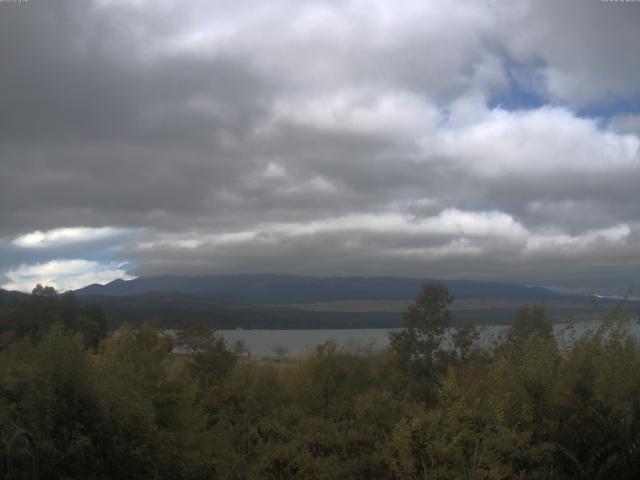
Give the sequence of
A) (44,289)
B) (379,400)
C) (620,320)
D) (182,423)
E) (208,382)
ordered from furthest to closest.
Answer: (44,289)
(208,382)
(182,423)
(379,400)
(620,320)

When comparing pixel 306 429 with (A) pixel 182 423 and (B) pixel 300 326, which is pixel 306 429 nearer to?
(A) pixel 182 423

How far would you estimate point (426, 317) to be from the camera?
45.7m

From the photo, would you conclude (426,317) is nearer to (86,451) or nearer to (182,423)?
(182,423)

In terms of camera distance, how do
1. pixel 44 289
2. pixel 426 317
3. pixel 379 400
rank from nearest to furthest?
pixel 379 400, pixel 426 317, pixel 44 289

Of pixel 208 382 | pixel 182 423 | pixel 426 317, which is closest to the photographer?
pixel 182 423

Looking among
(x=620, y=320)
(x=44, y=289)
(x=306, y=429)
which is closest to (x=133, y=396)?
(x=306, y=429)

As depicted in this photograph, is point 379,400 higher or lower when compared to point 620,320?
lower

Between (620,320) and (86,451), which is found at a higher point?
(620,320)

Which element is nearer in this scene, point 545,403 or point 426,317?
point 545,403

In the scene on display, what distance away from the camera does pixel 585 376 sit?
11.7 m

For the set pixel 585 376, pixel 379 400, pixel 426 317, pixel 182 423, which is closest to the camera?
pixel 585 376

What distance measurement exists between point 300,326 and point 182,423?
14108cm

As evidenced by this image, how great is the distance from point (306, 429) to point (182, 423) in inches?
173

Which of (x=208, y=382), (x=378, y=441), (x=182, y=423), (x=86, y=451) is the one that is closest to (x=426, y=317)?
(x=208, y=382)
